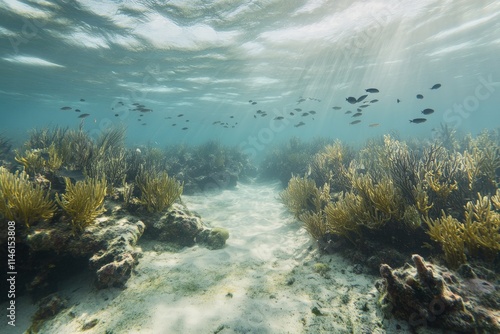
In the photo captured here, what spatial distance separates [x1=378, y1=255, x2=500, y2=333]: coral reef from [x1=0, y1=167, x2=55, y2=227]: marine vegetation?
5.87 metres

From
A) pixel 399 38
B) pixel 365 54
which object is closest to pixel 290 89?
pixel 365 54

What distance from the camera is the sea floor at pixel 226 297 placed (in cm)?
363

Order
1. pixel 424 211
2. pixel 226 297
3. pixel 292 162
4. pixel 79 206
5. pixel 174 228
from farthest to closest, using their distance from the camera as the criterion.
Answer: pixel 292 162 < pixel 174 228 < pixel 424 211 < pixel 79 206 < pixel 226 297

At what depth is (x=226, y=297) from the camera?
430 centimetres

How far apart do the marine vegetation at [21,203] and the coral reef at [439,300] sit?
5.87 metres

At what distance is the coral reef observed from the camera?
2900 mm

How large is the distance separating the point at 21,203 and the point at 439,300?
6.49 m

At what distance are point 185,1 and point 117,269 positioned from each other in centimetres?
1204

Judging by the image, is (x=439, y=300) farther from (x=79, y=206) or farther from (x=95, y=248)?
(x=79, y=206)

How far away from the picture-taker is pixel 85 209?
4785mm

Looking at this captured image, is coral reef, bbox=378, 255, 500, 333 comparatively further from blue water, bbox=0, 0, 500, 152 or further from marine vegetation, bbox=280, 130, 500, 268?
blue water, bbox=0, 0, 500, 152

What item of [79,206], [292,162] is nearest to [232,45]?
[292,162]

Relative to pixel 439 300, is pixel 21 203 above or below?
above

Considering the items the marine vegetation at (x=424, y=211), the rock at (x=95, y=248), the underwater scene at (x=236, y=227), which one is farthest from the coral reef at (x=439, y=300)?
the rock at (x=95, y=248)
